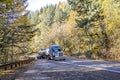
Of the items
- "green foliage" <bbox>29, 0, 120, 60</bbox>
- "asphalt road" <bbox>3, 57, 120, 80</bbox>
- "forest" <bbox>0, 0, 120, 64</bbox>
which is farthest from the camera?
"green foliage" <bbox>29, 0, 120, 60</bbox>

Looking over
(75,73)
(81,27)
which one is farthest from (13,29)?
(81,27)

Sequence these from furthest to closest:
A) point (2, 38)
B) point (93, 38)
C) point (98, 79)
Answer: point (93, 38), point (2, 38), point (98, 79)

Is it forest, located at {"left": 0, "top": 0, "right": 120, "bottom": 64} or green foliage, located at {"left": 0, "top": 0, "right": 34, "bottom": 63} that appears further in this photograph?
forest, located at {"left": 0, "top": 0, "right": 120, "bottom": 64}

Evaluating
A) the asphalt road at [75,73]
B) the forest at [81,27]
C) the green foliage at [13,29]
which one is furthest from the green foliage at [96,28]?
the asphalt road at [75,73]

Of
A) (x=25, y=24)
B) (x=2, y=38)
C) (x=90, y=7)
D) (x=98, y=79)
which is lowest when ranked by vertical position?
(x=98, y=79)

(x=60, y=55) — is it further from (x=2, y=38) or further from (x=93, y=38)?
(x=2, y=38)

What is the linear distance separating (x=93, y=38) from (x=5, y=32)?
2654 centimetres

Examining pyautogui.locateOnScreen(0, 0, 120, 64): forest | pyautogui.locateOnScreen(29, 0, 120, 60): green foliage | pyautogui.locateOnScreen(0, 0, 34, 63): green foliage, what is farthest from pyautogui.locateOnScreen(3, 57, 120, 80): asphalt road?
pyautogui.locateOnScreen(29, 0, 120, 60): green foliage

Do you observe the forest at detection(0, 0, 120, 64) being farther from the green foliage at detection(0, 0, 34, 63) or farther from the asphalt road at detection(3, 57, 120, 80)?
the asphalt road at detection(3, 57, 120, 80)

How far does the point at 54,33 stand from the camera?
336 ft

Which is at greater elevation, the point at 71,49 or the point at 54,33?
the point at 54,33

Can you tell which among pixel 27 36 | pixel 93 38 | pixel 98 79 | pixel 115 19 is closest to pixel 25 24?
pixel 27 36

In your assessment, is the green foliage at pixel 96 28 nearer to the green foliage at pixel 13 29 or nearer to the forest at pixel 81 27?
the forest at pixel 81 27

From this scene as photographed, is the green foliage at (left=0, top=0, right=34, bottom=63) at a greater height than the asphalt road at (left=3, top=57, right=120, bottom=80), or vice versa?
the green foliage at (left=0, top=0, right=34, bottom=63)
